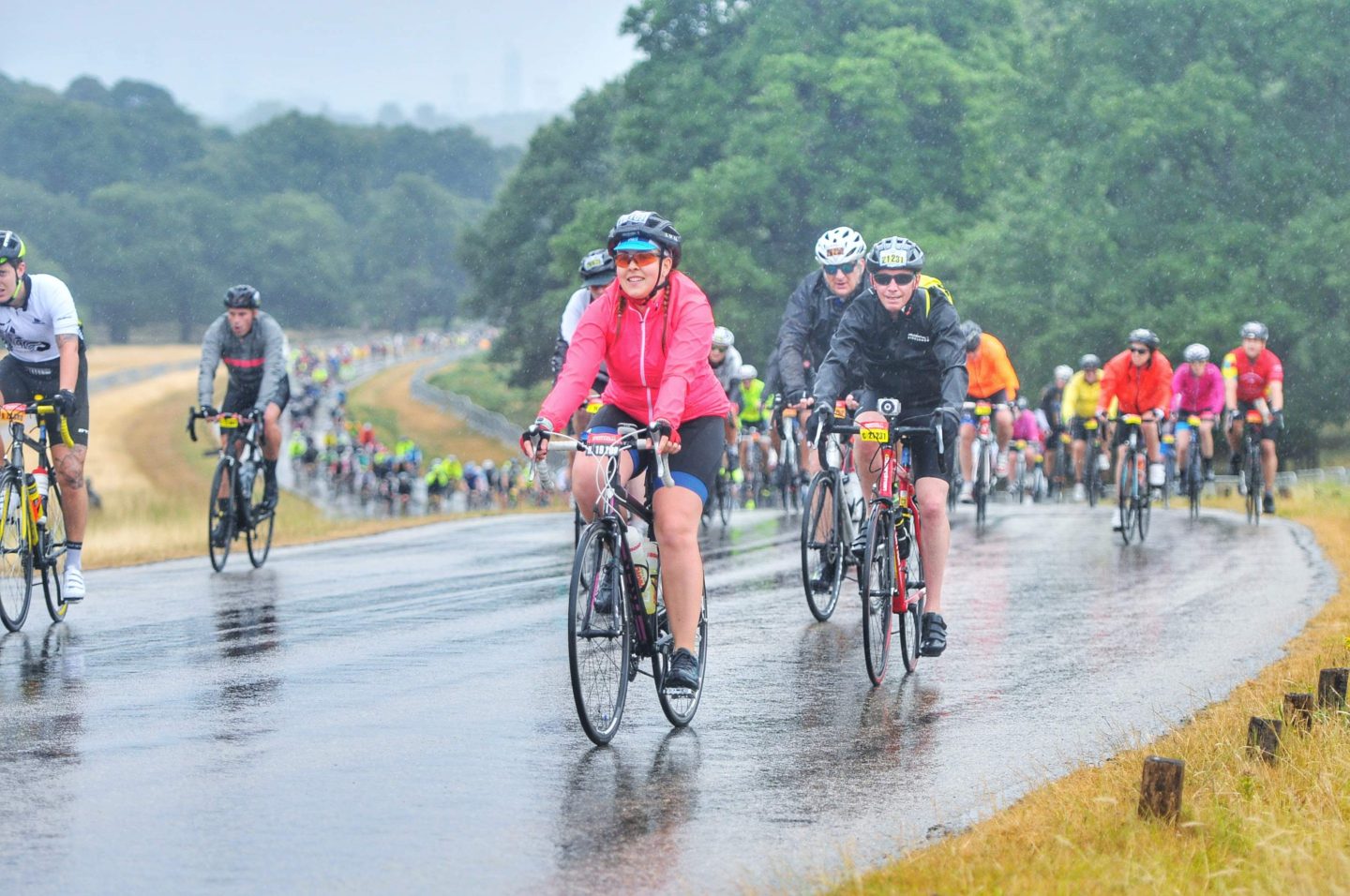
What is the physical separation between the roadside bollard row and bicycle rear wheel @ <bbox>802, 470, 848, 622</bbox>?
404cm

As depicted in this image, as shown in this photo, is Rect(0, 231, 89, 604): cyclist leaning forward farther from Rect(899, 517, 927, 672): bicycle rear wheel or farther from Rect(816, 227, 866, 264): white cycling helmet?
Rect(899, 517, 927, 672): bicycle rear wheel

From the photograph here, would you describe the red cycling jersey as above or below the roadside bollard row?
above

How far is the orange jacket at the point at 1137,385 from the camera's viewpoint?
18047 millimetres

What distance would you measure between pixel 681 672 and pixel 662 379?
116cm

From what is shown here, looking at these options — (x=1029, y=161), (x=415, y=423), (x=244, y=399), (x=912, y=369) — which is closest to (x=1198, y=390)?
(x=244, y=399)

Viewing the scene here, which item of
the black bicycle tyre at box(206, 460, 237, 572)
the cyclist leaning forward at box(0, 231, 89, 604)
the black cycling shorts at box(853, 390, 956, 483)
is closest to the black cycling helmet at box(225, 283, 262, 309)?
the black bicycle tyre at box(206, 460, 237, 572)

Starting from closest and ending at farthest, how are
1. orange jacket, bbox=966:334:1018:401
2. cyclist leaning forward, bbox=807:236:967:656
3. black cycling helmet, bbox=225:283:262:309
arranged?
1. cyclist leaning forward, bbox=807:236:967:656
2. black cycling helmet, bbox=225:283:262:309
3. orange jacket, bbox=966:334:1018:401

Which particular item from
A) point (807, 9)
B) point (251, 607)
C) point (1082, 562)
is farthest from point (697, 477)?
point (807, 9)

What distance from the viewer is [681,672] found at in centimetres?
771

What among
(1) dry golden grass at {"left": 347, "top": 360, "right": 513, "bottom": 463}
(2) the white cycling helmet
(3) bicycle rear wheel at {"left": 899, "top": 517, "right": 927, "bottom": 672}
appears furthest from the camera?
(1) dry golden grass at {"left": 347, "top": 360, "right": 513, "bottom": 463}

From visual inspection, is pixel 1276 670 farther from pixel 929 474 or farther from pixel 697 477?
pixel 697 477

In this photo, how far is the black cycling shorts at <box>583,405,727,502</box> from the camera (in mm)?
7738

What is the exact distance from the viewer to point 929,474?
954 cm

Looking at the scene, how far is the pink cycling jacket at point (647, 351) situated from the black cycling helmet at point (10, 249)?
455 centimetres
